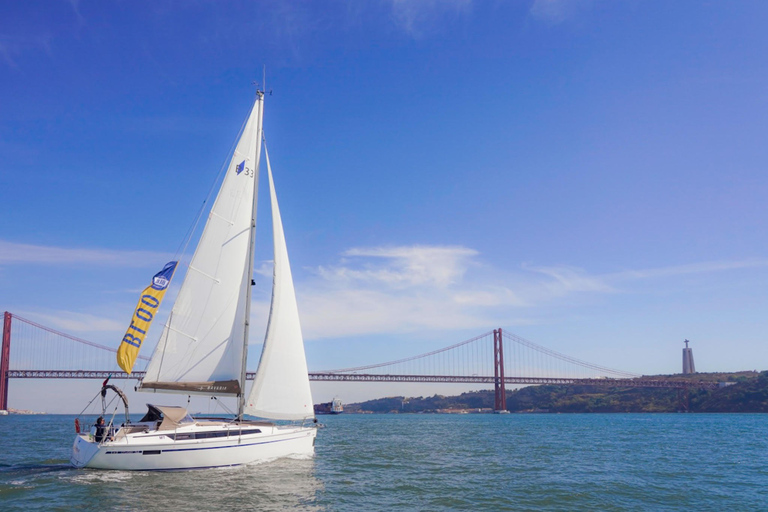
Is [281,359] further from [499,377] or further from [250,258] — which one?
[499,377]

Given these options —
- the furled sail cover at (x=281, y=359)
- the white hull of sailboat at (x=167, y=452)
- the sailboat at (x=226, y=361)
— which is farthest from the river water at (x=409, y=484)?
the furled sail cover at (x=281, y=359)

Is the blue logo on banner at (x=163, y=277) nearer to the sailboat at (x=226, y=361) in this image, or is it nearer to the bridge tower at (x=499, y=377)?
the sailboat at (x=226, y=361)

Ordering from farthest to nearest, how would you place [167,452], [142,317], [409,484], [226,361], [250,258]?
[250,258] < [226,361] < [142,317] < [409,484] < [167,452]

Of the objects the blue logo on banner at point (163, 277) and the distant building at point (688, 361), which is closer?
the blue logo on banner at point (163, 277)

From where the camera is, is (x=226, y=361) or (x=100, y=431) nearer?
(x=100, y=431)

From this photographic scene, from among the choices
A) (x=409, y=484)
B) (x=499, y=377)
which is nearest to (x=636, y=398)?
(x=499, y=377)

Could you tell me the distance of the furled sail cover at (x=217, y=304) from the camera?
16906mm

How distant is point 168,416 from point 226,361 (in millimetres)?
2347

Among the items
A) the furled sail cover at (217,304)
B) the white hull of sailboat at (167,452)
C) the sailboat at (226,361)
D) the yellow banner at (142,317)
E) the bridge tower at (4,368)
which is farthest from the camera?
the bridge tower at (4,368)

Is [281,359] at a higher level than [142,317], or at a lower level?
lower

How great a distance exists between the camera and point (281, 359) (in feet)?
60.7

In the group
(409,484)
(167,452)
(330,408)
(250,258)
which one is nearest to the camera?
(167,452)

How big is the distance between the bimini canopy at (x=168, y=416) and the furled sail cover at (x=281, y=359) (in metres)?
1.96

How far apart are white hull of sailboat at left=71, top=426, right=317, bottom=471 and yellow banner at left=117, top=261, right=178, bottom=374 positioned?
2202 millimetres
